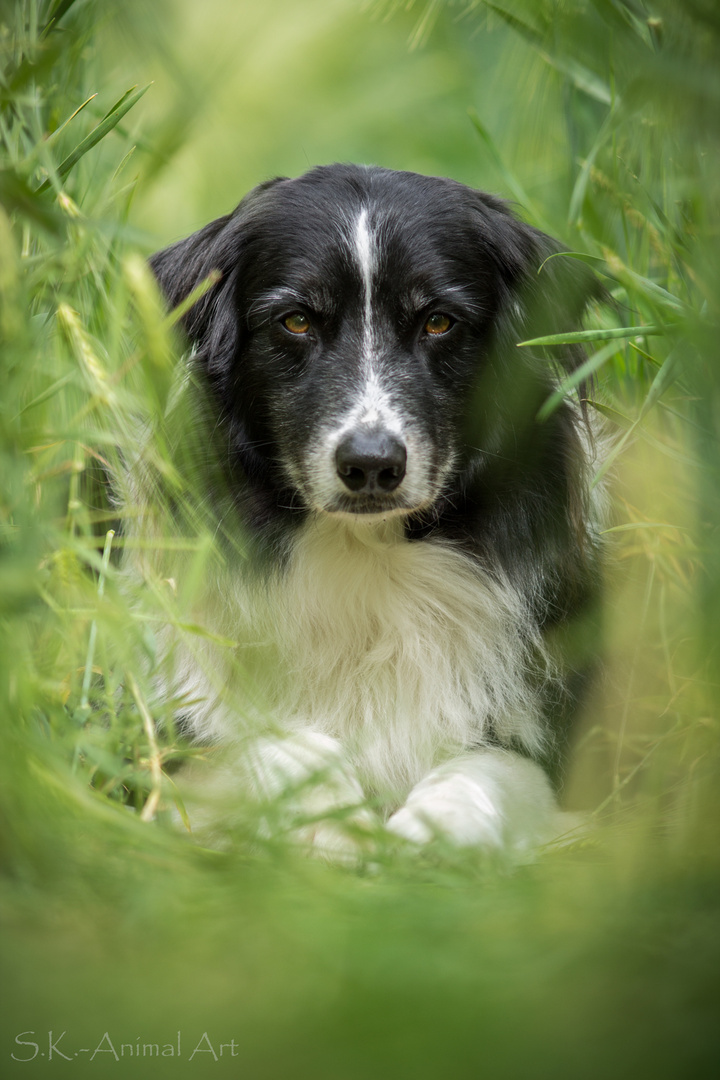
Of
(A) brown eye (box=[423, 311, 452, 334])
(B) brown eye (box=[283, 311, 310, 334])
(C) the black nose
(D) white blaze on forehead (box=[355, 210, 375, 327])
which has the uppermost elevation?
(D) white blaze on forehead (box=[355, 210, 375, 327])

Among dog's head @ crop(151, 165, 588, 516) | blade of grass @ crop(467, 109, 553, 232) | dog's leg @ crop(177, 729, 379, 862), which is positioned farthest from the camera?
blade of grass @ crop(467, 109, 553, 232)

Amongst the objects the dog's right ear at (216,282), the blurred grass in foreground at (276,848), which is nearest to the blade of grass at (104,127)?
the blurred grass in foreground at (276,848)

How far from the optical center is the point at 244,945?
1.34 metres

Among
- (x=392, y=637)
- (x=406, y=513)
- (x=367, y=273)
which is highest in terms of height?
(x=367, y=273)

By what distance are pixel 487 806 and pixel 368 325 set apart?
4.06ft

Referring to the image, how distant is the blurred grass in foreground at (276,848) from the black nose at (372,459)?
50 centimetres

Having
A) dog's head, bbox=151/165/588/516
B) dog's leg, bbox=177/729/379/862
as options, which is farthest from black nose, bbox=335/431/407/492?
dog's leg, bbox=177/729/379/862

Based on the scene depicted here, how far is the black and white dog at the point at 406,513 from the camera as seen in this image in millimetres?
2564

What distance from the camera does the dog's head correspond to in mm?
2432

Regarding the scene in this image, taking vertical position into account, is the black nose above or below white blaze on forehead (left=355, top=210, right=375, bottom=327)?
below

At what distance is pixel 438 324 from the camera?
8.57ft

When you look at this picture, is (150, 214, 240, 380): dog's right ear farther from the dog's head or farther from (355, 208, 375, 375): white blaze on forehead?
(355, 208, 375, 375): white blaze on forehead

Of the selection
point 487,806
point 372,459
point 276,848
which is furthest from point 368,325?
point 276,848

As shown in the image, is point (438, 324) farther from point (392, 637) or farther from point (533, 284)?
point (392, 637)
